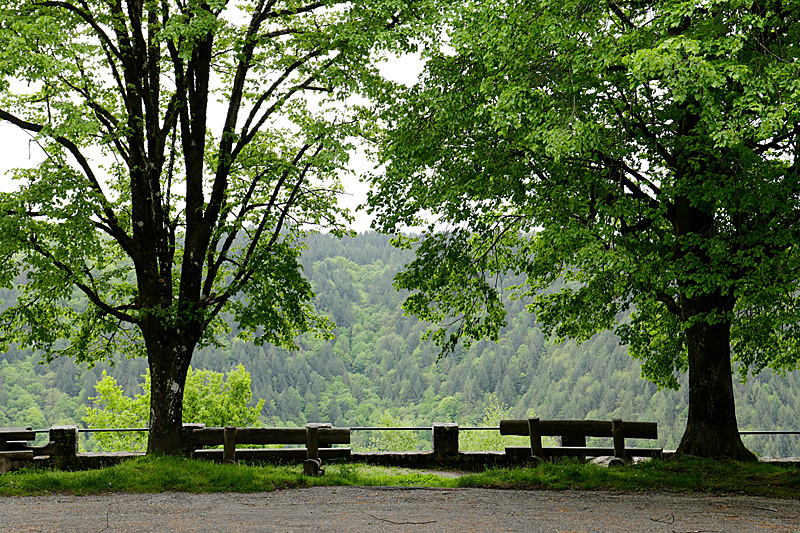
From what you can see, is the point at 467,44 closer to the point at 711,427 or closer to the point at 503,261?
→ the point at 503,261

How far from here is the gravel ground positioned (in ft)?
23.7

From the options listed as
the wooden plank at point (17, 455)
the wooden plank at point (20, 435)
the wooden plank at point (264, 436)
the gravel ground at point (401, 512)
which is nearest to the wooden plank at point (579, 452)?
the gravel ground at point (401, 512)

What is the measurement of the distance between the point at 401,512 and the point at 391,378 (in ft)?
385

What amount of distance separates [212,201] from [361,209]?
302cm

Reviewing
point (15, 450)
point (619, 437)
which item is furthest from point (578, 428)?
point (15, 450)

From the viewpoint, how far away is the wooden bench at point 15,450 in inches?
458

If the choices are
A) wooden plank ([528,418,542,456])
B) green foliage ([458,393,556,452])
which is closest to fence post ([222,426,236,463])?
wooden plank ([528,418,542,456])

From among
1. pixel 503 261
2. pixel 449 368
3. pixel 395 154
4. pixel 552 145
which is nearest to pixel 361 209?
pixel 395 154

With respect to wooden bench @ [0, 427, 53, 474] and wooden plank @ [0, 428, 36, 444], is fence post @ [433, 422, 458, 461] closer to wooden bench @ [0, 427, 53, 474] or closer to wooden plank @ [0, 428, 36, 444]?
wooden bench @ [0, 427, 53, 474]

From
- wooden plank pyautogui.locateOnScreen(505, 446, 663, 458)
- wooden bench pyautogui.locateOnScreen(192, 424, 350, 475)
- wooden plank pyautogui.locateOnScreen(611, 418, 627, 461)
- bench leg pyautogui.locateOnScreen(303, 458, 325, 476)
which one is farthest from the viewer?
wooden plank pyautogui.locateOnScreen(505, 446, 663, 458)

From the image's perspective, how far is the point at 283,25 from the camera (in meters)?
15.1

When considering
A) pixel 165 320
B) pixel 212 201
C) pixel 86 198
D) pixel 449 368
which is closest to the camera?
pixel 86 198

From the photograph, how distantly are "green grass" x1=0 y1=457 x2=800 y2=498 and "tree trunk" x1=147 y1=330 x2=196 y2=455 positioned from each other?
0.95 meters

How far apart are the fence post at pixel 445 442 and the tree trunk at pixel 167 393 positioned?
5.19 metres
